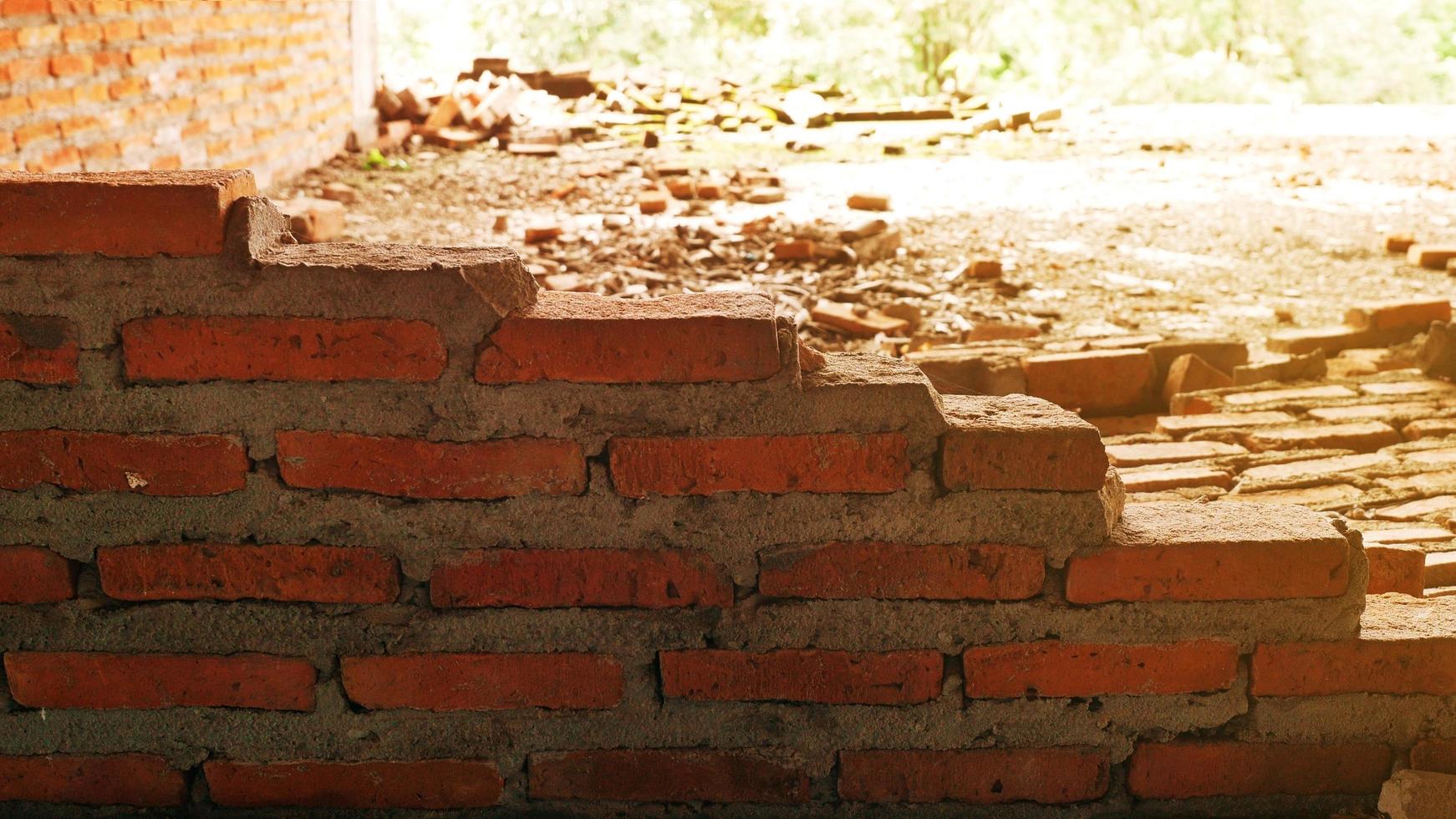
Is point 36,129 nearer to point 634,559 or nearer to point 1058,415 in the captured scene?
point 634,559

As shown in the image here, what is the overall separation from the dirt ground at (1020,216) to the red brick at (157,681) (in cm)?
306

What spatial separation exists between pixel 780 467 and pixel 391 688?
0.68 m

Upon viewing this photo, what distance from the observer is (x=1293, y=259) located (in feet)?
19.3

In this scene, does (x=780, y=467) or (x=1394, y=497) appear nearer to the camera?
(x=780, y=467)

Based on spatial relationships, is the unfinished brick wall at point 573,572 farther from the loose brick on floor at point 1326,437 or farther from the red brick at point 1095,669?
the loose brick on floor at point 1326,437

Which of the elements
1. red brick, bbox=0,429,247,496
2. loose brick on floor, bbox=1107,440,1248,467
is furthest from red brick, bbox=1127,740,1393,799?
red brick, bbox=0,429,247,496

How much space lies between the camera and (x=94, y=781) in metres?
1.85

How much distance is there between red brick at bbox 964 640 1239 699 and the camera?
5.93ft

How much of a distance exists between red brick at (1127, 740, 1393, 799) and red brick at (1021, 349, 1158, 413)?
1816 millimetres

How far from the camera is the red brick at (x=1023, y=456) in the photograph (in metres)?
1.73

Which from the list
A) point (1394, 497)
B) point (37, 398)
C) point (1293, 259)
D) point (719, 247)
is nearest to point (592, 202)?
point (719, 247)

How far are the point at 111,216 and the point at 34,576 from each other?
55 cm

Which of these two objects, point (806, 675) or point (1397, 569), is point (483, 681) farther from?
point (1397, 569)

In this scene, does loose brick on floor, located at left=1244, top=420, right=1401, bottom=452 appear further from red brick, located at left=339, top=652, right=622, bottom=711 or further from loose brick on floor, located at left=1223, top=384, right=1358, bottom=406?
red brick, located at left=339, top=652, right=622, bottom=711
